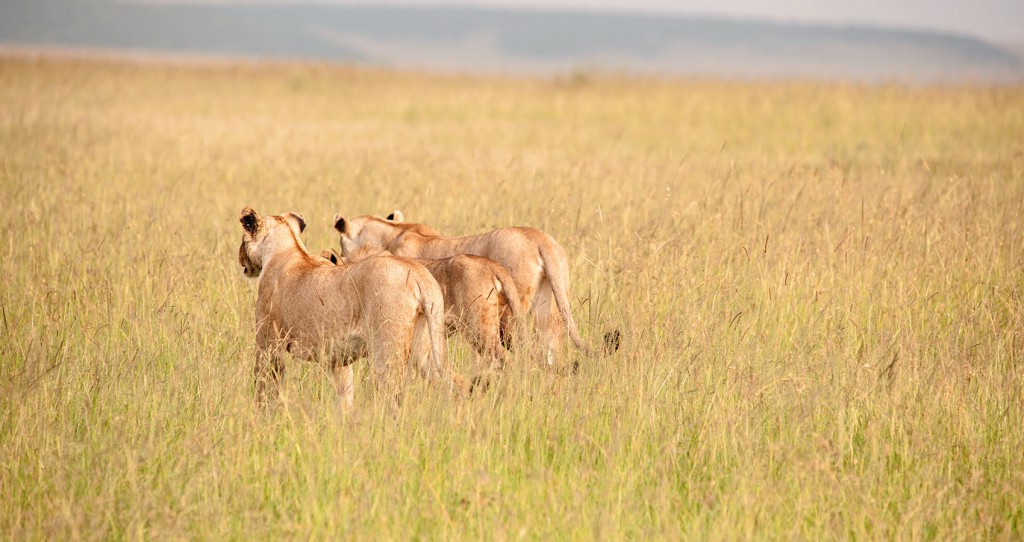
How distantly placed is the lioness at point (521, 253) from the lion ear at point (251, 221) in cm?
96

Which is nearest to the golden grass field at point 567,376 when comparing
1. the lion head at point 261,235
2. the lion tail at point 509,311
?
the lion tail at point 509,311

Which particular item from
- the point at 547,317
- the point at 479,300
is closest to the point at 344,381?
the point at 479,300

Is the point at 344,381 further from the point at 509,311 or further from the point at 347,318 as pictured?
the point at 509,311

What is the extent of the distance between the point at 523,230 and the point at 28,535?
312cm

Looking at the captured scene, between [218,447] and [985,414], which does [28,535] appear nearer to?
[218,447]

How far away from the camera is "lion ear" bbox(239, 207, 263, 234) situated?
16.9ft

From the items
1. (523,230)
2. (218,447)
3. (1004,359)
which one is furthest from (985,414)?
(218,447)

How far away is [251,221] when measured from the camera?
5.22 metres

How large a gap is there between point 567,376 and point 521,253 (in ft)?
3.96

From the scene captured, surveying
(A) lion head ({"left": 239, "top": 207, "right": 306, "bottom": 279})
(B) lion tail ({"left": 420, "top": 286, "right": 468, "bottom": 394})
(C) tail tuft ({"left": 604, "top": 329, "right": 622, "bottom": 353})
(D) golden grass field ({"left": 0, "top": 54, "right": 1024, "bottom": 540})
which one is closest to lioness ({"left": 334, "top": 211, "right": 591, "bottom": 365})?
(C) tail tuft ({"left": 604, "top": 329, "right": 622, "bottom": 353})

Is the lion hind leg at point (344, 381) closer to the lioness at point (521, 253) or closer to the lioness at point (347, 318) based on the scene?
the lioness at point (347, 318)

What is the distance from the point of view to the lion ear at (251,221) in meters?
5.15

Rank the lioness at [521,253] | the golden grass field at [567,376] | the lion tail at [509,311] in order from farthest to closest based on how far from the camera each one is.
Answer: the lioness at [521,253] < the lion tail at [509,311] < the golden grass field at [567,376]

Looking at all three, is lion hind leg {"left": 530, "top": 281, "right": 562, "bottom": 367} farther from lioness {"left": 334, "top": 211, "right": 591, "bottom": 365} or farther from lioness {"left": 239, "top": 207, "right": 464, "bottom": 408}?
lioness {"left": 239, "top": 207, "right": 464, "bottom": 408}
